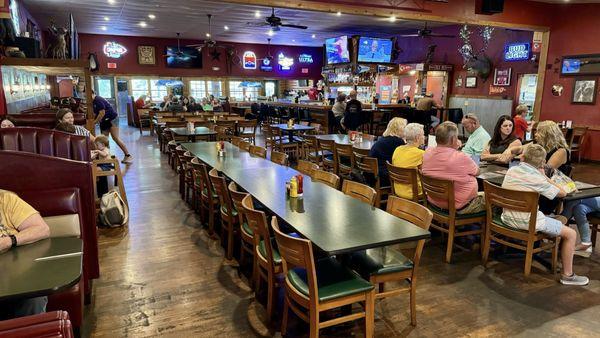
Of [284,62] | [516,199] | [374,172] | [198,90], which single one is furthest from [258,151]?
[284,62]

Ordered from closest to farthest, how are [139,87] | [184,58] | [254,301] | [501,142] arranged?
[254,301] → [501,142] → [184,58] → [139,87]

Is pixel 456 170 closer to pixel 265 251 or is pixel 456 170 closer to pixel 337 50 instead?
pixel 265 251

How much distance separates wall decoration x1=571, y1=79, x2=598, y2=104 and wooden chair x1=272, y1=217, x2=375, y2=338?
8864mm

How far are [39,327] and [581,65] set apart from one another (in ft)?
34.5

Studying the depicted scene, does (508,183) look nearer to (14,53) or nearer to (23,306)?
(23,306)

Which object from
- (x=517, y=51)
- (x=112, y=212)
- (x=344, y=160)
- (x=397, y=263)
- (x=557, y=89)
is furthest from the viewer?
(x=517, y=51)

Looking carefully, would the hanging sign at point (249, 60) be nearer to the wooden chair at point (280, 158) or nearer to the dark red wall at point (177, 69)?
the dark red wall at point (177, 69)

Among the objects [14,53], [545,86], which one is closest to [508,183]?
[14,53]

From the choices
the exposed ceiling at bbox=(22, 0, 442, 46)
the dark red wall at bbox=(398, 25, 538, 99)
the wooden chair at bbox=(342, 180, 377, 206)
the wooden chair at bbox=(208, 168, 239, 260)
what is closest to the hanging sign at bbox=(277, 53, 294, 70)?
the exposed ceiling at bbox=(22, 0, 442, 46)

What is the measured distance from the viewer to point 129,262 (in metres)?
3.67

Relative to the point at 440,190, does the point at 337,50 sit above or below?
above

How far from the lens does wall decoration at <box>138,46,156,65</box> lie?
15.2m

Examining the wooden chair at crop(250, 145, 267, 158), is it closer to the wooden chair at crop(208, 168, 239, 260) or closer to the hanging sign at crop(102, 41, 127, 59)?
the wooden chair at crop(208, 168, 239, 260)

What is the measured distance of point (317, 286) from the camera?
2.19 meters
